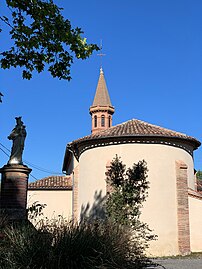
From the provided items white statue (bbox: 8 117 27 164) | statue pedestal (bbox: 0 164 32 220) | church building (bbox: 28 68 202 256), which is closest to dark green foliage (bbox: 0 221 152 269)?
statue pedestal (bbox: 0 164 32 220)

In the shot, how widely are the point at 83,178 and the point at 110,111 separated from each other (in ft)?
51.9

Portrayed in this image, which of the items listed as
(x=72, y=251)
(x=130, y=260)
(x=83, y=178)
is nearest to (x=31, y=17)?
(x=72, y=251)

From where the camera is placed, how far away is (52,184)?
2712 cm

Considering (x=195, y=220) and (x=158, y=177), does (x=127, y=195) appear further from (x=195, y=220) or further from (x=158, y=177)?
(x=195, y=220)

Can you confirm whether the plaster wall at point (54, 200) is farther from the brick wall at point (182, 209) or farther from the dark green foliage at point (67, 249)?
the dark green foliage at point (67, 249)

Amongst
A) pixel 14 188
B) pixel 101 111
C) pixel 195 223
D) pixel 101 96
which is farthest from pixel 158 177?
pixel 101 96

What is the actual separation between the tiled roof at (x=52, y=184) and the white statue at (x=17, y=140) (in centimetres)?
1459

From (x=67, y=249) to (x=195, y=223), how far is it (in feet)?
48.0

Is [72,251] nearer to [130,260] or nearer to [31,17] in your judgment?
[130,260]

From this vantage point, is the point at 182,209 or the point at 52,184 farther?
the point at 52,184

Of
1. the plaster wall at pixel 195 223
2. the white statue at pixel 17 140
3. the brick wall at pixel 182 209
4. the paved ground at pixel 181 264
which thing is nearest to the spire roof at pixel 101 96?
the brick wall at pixel 182 209

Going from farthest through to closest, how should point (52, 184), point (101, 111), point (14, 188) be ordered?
point (101, 111) → point (52, 184) → point (14, 188)

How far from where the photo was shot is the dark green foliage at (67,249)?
269 inches

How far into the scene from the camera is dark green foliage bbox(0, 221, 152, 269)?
6828mm
